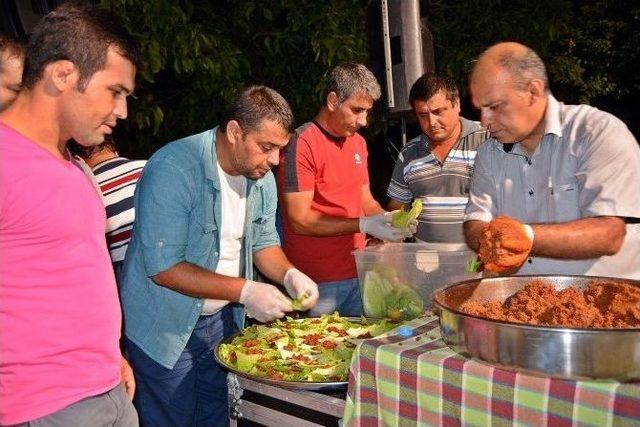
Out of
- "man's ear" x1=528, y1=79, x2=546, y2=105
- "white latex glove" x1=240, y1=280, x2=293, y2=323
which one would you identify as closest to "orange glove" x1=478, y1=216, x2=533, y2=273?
"man's ear" x1=528, y1=79, x2=546, y2=105

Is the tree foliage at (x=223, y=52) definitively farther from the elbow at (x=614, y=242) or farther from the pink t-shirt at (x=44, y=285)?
the elbow at (x=614, y=242)

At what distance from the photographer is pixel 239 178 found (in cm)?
316

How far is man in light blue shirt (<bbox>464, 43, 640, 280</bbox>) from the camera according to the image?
7.78 ft

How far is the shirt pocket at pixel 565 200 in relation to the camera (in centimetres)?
260

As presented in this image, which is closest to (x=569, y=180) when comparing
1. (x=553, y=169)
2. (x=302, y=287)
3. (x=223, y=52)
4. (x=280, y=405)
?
(x=553, y=169)

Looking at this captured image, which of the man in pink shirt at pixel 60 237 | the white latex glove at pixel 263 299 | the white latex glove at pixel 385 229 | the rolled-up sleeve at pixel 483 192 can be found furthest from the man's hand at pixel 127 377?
the white latex glove at pixel 385 229

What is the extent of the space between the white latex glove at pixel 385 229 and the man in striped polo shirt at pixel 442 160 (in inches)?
18.4

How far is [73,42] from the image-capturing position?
184 centimetres

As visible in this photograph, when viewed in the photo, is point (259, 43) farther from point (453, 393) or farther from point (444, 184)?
point (453, 393)

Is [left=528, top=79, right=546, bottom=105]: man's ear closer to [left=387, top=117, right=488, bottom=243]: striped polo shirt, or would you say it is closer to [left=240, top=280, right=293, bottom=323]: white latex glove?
[left=240, top=280, right=293, bottom=323]: white latex glove

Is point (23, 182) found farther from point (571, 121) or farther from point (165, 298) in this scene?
point (571, 121)

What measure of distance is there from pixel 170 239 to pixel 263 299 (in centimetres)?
48

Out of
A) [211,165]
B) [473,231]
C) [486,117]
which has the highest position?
[486,117]

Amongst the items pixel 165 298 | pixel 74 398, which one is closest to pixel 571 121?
pixel 165 298
